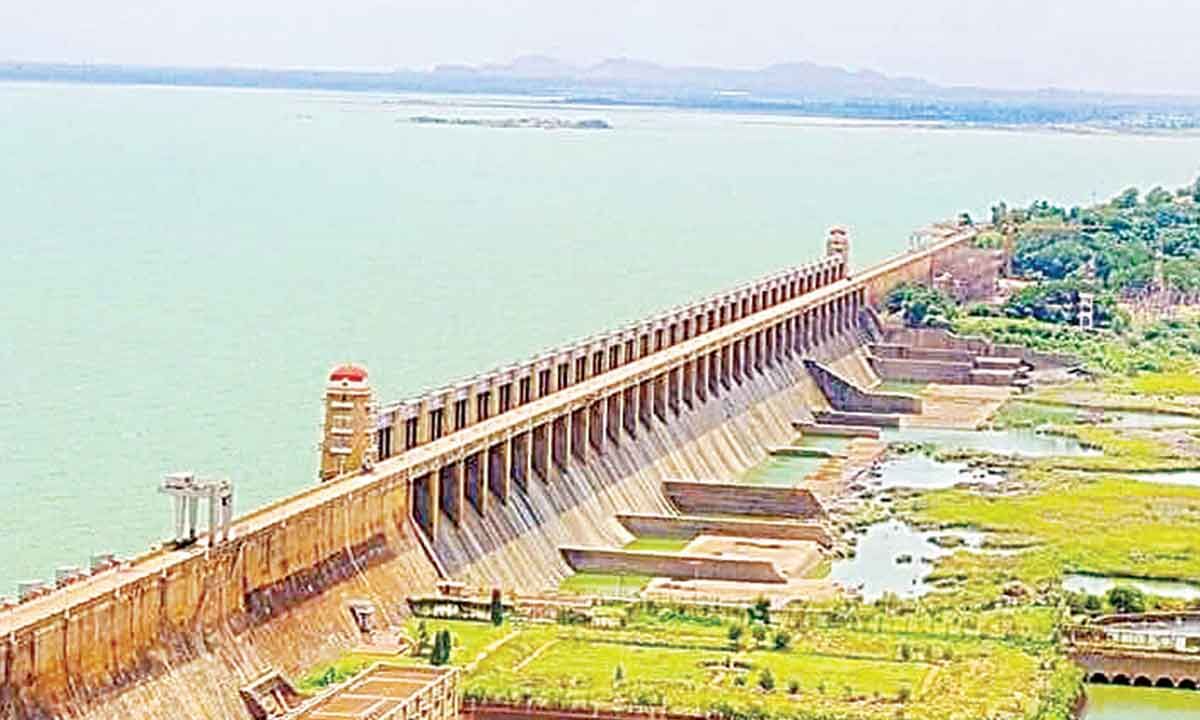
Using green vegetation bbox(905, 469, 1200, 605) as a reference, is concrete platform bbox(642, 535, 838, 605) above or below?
above

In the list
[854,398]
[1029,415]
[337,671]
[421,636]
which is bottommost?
[1029,415]

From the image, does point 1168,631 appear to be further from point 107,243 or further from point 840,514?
point 107,243

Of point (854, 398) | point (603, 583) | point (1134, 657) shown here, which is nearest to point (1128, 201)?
point (854, 398)

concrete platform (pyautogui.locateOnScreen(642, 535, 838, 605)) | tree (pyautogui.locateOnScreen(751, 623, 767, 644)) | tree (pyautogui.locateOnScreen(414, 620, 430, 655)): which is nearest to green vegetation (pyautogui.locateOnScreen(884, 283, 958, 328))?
concrete platform (pyautogui.locateOnScreen(642, 535, 838, 605))

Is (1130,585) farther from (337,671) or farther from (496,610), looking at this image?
(337,671)

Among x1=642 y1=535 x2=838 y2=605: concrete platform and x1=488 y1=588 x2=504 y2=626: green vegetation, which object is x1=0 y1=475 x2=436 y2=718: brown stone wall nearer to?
x1=488 y1=588 x2=504 y2=626: green vegetation

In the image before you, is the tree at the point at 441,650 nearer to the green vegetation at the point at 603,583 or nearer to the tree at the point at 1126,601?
the green vegetation at the point at 603,583

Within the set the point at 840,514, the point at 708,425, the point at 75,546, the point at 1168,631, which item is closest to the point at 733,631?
the point at 1168,631
